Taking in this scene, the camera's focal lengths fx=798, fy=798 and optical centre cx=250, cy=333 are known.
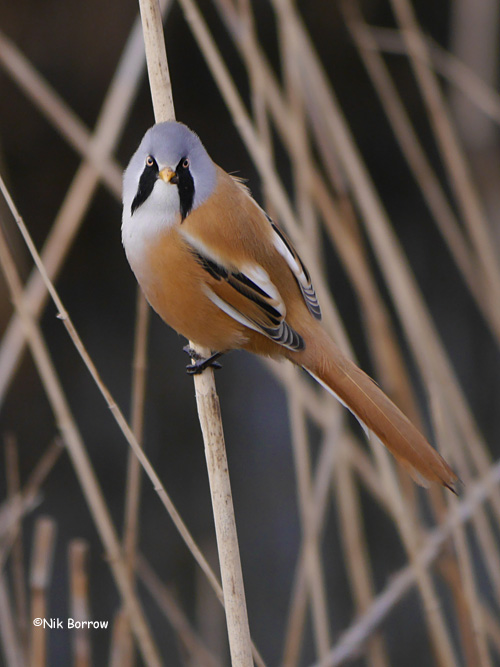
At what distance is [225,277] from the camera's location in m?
1.66

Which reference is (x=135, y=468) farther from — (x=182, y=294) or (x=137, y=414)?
(x=182, y=294)

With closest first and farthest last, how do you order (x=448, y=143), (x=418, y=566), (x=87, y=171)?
(x=418, y=566) < (x=87, y=171) < (x=448, y=143)

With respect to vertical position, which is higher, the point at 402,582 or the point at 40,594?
the point at 40,594

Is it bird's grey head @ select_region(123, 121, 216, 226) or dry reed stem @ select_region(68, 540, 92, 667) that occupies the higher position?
bird's grey head @ select_region(123, 121, 216, 226)

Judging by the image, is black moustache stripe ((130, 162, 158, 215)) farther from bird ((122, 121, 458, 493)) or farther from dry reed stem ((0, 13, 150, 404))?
dry reed stem ((0, 13, 150, 404))

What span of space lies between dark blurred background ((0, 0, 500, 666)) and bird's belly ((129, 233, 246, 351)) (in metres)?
1.71

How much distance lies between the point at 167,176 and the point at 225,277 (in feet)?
0.91

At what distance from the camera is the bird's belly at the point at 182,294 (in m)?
1.61

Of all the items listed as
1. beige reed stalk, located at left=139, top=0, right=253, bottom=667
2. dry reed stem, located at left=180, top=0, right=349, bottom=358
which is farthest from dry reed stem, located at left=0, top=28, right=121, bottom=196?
beige reed stalk, located at left=139, top=0, right=253, bottom=667

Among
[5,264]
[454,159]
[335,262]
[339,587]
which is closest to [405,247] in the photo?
[335,262]

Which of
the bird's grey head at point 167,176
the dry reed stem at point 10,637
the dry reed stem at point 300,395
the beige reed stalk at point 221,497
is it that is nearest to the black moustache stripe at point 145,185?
the bird's grey head at point 167,176

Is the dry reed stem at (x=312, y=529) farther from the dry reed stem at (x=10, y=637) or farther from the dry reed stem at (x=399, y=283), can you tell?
the dry reed stem at (x=10, y=637)

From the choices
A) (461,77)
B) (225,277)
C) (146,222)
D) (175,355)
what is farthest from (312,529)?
(175,355)

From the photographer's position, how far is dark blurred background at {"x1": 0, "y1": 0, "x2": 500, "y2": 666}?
345 centimetres
